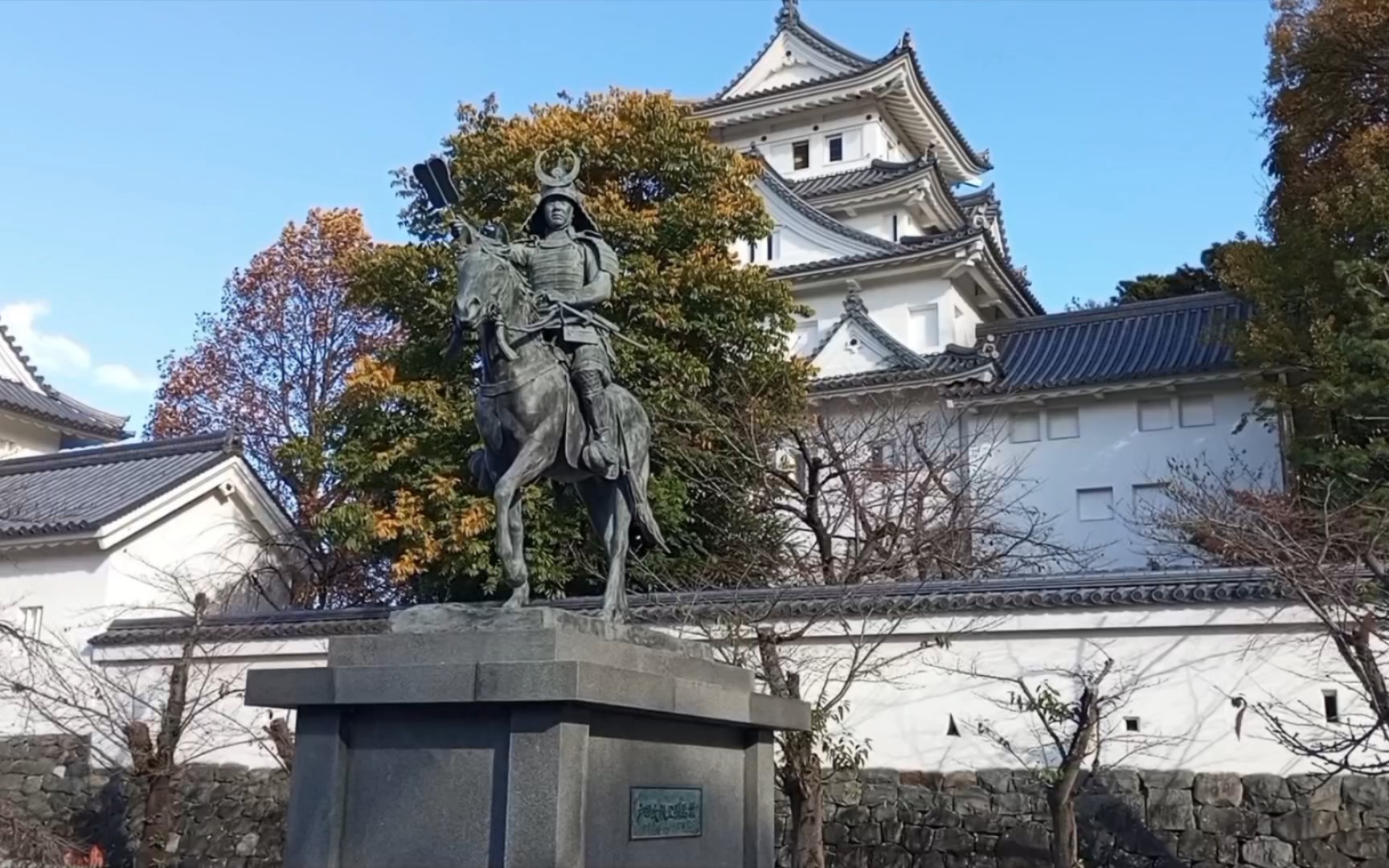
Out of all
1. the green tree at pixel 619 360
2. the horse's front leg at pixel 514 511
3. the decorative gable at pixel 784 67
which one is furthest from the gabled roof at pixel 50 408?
the horse's front leg at pixel 514 511

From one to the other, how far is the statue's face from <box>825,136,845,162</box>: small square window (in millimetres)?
28595

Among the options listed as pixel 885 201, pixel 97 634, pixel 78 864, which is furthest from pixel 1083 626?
pixel 885 201

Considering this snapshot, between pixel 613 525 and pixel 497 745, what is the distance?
196cm

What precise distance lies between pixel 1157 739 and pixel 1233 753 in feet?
2.39

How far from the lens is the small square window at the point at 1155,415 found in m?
26.2

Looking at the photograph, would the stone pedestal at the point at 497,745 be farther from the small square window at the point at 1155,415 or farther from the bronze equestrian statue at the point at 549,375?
the small square window at the point at 1155,415

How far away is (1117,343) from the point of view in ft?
92.9

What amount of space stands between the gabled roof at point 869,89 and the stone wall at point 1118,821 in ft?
80.8

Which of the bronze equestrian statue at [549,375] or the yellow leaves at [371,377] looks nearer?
A: the bronze equestrian statue at [549,375]

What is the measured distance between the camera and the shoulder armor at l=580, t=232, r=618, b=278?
7.70 m

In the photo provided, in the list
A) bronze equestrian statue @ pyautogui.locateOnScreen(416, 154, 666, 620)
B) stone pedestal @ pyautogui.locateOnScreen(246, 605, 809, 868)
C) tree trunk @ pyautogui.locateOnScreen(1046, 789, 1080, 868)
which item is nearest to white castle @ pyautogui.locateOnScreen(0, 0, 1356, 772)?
tree trunk @ pyautogui.locateOnScreen(1046, 789, 1080, 868)

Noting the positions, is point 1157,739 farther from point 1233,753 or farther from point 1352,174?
point 1352,174

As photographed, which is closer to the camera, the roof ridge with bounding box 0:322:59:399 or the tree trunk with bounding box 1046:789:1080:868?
the tree trunk with bounding box 1046:789:1080:868

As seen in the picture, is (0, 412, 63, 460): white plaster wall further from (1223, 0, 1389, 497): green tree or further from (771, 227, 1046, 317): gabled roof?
(1223, 0, 1389, 497): green tree
